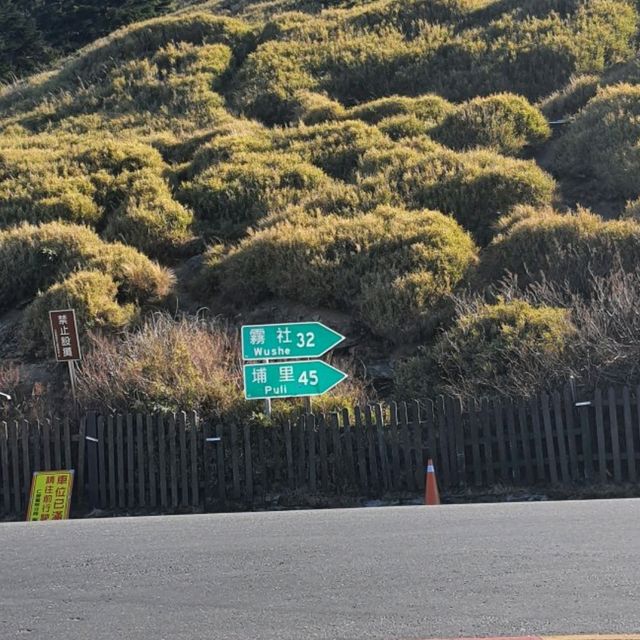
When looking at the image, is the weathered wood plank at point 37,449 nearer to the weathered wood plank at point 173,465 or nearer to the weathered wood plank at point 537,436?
the weathered wood plank at point 173,465

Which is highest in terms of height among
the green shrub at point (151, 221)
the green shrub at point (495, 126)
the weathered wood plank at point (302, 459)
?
the green shrub at point (495, 126)

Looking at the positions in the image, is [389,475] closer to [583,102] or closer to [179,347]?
[179,347]

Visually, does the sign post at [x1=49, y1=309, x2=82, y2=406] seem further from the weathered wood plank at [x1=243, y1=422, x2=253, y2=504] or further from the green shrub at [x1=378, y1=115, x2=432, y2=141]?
the green shrub at [x1=378, y1=115, x2=432, y2=141]

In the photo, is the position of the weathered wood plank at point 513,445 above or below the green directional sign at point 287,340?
below

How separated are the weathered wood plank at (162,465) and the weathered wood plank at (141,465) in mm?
195

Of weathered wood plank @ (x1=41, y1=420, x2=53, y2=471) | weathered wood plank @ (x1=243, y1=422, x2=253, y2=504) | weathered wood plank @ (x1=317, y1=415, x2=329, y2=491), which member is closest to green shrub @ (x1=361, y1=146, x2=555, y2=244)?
weathered wood plank @ (x1=317, y1=415, x2=329, y2=491)

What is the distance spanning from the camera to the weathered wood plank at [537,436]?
947 cm

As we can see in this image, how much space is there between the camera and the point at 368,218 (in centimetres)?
1583

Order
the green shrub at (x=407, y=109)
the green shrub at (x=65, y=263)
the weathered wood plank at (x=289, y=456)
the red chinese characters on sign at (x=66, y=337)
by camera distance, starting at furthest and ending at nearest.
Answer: the green shrub at (x=407, y=109)
the green shrub at (x=65, y=263)
the red chinese characters on sign at (x=66, y=337)
the weathered wood plank at (x=289, y=456)

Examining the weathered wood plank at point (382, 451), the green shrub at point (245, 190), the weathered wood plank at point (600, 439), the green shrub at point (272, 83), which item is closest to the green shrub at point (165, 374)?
the weathered wood plank at point (382, 451)

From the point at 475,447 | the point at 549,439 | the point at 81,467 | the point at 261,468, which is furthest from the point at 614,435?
the point at 81,467

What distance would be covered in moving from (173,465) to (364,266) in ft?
18.2

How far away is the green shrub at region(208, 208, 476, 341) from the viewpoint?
13172 mm

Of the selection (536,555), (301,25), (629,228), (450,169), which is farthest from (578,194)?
(301,25)
